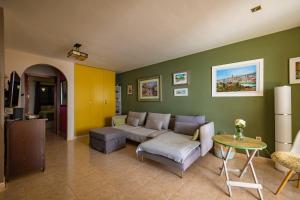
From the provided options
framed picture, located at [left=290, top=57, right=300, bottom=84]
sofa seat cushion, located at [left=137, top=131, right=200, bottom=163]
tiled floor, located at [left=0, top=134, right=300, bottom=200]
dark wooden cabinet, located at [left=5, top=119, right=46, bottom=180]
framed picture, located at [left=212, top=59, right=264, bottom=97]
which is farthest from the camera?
framed picture, located at [left=212, top=59, right=264, bottom=97]

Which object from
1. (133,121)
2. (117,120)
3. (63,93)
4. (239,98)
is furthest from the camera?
(63,93)

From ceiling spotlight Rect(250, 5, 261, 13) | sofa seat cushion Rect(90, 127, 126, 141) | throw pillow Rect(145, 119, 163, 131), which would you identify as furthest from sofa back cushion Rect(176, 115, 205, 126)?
ceiling spotlight Rect(250, 5, 261, 13)

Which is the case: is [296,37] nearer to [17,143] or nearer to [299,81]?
[299,81]

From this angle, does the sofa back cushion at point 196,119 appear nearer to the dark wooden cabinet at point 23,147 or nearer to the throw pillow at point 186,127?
the throw pillow at point 186,127

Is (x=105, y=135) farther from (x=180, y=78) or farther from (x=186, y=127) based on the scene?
(x=180, y=78)

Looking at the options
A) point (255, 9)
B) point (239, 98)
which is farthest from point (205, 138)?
point (255, 9)

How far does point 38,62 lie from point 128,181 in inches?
156

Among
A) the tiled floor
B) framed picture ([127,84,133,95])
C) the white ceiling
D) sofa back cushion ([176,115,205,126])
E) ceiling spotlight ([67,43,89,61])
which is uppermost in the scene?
the white ceiling

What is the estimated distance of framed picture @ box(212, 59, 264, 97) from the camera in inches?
109

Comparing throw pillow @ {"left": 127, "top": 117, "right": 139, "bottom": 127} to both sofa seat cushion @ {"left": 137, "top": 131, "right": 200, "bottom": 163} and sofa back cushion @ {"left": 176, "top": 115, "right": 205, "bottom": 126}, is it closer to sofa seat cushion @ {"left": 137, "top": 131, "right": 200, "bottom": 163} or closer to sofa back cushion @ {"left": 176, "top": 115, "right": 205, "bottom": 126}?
sofa back cushion @ {"left": 176, "top": 115, "right": 205, "bottom": 126}

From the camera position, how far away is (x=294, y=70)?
7.97 ft

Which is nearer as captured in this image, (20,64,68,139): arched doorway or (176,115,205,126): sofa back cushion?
(176,115,205,126): sofa back cushion

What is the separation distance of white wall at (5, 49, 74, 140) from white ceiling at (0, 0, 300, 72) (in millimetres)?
307

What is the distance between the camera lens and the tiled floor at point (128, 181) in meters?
1.79
